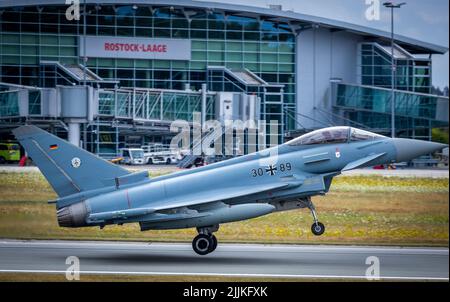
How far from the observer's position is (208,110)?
47.9 ft

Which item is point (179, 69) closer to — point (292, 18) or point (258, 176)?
point (292, 18)

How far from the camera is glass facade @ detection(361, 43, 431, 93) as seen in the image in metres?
15.0

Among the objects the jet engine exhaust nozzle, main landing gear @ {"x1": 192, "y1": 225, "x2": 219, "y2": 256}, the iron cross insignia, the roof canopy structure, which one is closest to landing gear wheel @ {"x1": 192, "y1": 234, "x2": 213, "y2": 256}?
main landing gear @ {"x1": 192, "y1": 225, "x2": 219, "y2": 256}

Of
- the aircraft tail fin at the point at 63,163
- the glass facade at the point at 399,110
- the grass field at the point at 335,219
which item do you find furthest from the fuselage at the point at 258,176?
the grass field at the point at 335,219

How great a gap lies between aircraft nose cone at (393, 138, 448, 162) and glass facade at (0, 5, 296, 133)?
6.16 ft

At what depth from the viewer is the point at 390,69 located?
15453 mm

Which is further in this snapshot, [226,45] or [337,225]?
[337,225]

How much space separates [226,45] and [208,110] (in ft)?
3.90

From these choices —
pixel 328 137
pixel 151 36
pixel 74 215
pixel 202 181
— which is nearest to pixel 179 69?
pixel 151 36

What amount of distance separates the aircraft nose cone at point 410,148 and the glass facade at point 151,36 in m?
1.88

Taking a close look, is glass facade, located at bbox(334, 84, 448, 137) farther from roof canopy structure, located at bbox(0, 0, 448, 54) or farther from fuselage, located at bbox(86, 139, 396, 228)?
fuselage, located at bbox(86, 139, 396, 228)

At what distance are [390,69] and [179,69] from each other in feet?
12.9
